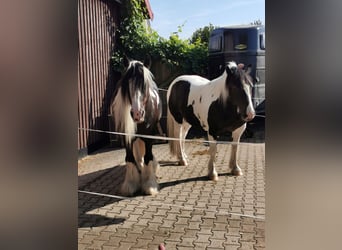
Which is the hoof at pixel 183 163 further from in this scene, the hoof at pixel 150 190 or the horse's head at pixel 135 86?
the horse's head at pixel 135 86

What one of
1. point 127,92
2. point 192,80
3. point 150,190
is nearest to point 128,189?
point 150,190

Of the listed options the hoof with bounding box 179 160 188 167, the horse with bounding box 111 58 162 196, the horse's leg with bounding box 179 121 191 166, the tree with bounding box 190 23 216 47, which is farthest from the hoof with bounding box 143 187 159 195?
the tree with bounding box 190 23 216 47

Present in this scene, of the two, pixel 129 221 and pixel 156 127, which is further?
pixel 156 127

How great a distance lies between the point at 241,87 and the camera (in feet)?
6.17

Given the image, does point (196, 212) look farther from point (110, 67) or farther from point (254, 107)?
point (110, 67)

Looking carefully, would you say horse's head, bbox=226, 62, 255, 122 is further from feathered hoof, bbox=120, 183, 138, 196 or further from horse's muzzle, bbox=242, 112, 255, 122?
feathered hoof, bbox=120, 183, 138, 196

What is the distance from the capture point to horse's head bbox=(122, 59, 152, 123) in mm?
1832

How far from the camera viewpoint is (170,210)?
204 cm

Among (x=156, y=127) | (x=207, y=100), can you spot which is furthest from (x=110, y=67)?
(x=207, y=100)

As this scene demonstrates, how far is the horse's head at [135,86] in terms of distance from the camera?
6.01 feet

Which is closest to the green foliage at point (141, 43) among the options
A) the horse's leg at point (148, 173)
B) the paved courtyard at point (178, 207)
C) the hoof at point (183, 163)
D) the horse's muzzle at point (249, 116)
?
the horse's muzzle at point (249, 116)

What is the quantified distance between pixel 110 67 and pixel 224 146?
1323 millimetres

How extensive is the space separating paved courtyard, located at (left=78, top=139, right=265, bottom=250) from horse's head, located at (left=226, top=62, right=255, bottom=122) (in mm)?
285
